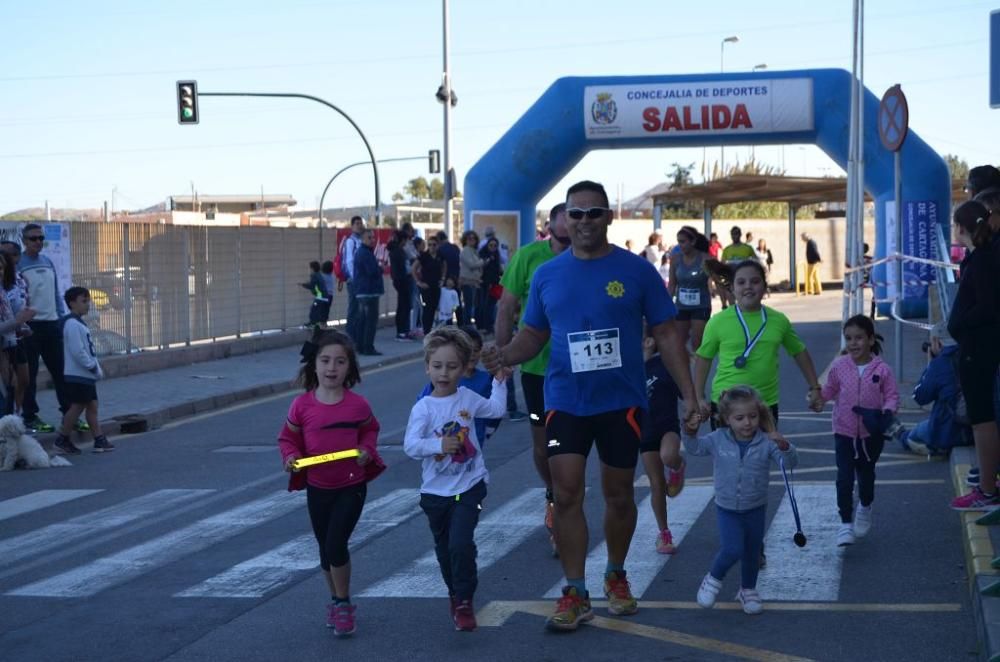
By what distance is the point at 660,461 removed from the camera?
7918mm

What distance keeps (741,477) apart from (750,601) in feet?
1.87

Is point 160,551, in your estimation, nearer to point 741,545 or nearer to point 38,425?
point 741,545

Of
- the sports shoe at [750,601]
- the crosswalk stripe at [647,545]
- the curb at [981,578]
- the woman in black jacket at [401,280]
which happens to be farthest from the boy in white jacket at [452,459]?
the woman in black jacket at [401,280]

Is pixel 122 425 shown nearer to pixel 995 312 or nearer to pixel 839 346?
pixel 995 312

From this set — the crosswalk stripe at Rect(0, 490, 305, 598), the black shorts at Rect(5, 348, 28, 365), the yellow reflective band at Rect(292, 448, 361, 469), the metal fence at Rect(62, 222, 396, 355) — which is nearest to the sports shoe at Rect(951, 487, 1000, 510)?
the yellow reflective band at Rect(292, 448, 361, 469)

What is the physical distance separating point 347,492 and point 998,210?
13.3 feet

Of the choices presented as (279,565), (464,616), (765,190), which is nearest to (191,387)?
(279,565)

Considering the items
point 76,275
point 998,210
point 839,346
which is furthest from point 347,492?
point 839,346

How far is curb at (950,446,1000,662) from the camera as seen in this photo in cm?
539

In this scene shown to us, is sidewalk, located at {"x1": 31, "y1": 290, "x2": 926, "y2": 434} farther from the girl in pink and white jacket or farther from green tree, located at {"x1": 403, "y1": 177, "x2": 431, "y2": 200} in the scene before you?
green tree, located at {"x1": 403, "y1": 177, "x2": 431, "y2": 200}

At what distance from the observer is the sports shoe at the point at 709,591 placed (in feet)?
21.6

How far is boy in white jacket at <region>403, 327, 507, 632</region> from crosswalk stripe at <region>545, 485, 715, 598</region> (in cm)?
79

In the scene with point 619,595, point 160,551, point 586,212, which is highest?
point 586,212

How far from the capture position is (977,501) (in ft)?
27.3
